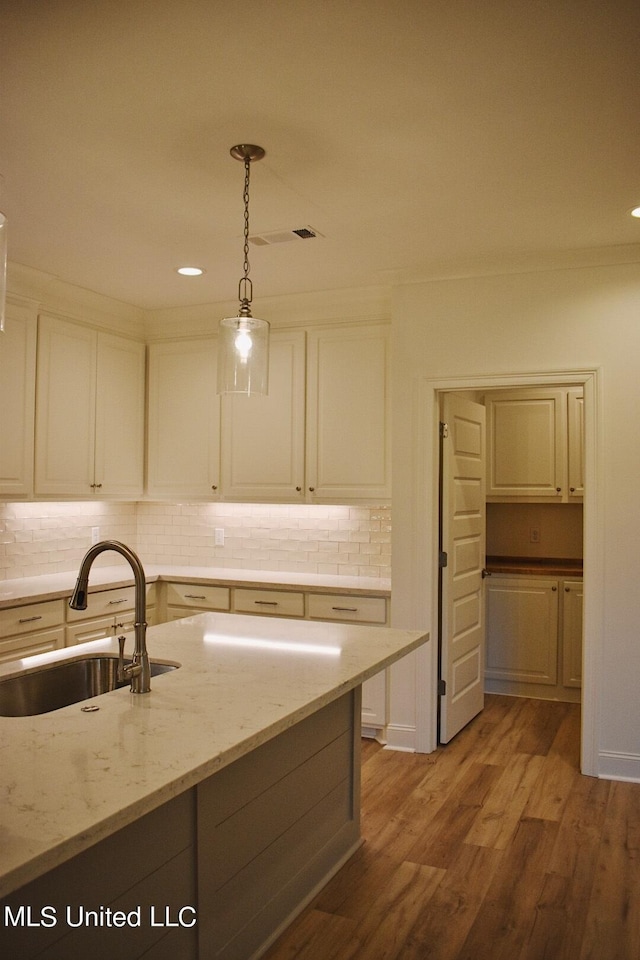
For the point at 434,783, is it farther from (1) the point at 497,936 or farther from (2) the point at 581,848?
(1) the point at 497,936

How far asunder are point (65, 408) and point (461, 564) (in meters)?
2.50

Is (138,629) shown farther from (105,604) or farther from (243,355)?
(105,604)

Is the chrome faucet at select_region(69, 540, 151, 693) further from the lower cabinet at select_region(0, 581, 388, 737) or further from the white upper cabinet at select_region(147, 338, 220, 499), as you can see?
the white upper cabinet at select_region(147, 338, 220, 499)

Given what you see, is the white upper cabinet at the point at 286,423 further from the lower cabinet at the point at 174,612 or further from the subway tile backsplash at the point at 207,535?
the lower cabinet at the point at 174,612

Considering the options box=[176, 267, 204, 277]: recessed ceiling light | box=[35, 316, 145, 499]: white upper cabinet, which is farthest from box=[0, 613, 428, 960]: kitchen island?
box=[176, 267, 204, 277]: recessed ceiling light

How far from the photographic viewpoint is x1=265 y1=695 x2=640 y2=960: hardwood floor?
7.98 ft

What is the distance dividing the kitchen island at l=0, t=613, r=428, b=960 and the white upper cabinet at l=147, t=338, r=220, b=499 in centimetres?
218

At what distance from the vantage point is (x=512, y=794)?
362 cm

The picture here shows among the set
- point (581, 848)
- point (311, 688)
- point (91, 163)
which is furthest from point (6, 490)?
point (581, 848)

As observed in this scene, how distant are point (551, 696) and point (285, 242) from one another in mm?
3559

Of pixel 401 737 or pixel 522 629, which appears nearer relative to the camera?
pixel 401 737

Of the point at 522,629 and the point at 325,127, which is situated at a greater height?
the point at 325,127

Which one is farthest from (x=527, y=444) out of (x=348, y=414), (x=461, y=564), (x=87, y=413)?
(x=87, y=413)

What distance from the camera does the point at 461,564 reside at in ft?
14.6
